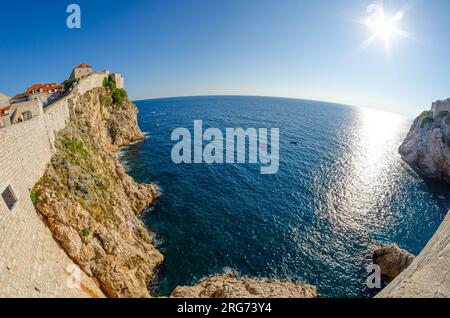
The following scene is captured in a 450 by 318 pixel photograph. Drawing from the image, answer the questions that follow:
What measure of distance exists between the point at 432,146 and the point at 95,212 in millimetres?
71364

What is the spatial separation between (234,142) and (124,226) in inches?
1838

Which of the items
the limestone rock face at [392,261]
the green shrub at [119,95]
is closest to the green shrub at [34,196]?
the limestone rock face at [392,261]

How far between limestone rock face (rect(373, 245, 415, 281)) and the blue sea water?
62.2 inches

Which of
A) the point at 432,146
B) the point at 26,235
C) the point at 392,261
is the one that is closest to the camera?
the point at 26,235

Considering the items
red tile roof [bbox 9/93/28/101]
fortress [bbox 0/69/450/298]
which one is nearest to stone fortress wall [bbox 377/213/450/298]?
fortress [bbox 0/69/450/298]

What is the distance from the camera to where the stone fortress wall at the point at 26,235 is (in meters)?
11.6

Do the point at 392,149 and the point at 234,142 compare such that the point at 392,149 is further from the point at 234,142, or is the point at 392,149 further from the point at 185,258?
the point at 185,258

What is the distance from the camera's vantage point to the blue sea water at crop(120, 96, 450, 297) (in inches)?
933

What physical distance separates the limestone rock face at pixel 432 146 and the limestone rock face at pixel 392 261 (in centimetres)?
3803

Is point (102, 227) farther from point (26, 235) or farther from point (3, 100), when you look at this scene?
point (3, 100)

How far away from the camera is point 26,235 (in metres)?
13.4

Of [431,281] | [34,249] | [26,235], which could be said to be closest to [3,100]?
[26,235]

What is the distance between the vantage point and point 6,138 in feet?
46.4
